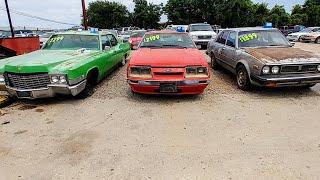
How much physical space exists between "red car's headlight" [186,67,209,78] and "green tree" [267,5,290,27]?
41.1m

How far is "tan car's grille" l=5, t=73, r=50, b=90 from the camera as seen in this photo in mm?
6156

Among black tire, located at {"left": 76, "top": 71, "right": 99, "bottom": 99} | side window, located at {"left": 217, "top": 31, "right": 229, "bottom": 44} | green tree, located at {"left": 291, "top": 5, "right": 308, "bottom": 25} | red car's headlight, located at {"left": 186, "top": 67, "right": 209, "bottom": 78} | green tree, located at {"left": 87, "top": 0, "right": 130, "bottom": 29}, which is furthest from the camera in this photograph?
green tree, located at {"left": 87, "top": 0, "right": 130, "bottom": 29}

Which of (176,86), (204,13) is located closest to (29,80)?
(176,86)

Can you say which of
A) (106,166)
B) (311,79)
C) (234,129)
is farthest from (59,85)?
(311,79)

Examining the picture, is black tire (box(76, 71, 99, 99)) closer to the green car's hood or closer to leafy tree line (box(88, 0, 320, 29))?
the green car's hood

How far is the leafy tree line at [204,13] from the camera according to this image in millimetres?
46375

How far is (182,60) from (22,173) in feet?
12.3

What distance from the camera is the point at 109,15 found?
59.3 metres

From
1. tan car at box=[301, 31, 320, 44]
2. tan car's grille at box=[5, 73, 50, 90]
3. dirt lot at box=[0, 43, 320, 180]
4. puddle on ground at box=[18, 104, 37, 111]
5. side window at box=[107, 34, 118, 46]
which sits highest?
side window at box=[107, 34, 118, 46]

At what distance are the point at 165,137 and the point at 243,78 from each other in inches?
131

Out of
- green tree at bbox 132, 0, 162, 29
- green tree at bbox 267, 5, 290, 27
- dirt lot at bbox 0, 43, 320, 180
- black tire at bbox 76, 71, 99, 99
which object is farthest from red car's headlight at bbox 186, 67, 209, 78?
green tree at bbox 132, 0, 162, 29

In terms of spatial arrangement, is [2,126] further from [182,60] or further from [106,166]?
[182,60]

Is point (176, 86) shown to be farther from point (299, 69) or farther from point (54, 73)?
point (299, 69)

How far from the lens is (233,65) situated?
800 cm
